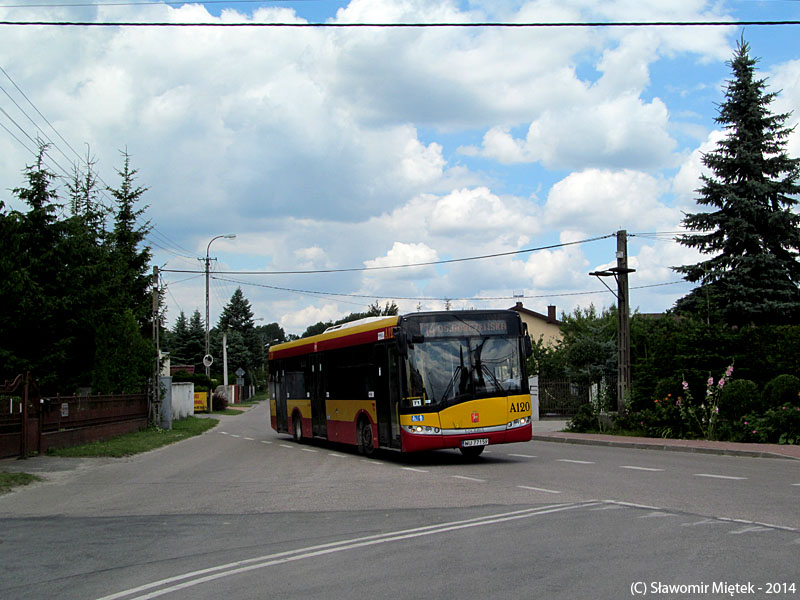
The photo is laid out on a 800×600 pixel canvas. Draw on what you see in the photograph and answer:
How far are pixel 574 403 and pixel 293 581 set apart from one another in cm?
3187

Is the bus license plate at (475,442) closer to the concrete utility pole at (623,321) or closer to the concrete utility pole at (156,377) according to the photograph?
the concrete utility pole at (623,321)

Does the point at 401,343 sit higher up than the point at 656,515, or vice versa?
the point at 401,343

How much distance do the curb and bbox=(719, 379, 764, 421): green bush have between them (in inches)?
79.3

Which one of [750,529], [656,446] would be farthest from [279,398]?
[750,529]

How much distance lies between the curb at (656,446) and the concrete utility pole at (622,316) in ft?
7.08

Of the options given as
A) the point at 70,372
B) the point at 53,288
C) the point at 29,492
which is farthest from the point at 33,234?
the point at 29,492

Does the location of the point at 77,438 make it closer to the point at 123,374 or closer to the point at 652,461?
the point at 123,374

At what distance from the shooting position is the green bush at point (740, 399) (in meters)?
20.6

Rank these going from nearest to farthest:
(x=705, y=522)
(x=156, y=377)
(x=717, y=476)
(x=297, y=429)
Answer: (x=705, y=522) < (x=717, y=476) < (x=297, y=429) < (x=156, y=377)

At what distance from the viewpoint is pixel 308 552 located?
774 cm

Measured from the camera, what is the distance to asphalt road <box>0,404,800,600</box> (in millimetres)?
6332

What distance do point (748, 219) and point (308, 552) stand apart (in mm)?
28092

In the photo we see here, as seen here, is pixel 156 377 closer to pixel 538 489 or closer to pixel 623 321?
pixel 623 321

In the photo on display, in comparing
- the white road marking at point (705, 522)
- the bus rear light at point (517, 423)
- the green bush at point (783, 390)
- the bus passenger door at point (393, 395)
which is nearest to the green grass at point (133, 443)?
the bus passenger door at point (393, 395)
